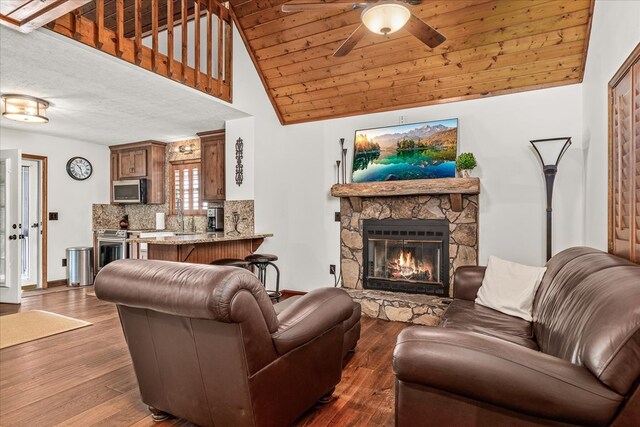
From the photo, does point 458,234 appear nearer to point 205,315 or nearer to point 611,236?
point 611,236

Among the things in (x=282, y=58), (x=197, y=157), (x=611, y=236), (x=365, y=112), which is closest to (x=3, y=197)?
(x=197, y=157)

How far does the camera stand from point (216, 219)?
5.12m

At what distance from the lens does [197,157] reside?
230 inches

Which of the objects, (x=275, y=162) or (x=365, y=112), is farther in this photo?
(x=275, y=162)

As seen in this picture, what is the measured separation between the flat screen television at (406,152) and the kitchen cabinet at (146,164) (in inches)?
140

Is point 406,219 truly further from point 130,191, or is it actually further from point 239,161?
point 130,191

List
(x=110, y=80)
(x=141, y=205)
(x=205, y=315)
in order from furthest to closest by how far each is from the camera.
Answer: (x=141, y=205) → (x=110, y=80) → (x=205, y=315)

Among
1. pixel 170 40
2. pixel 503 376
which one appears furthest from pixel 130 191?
pixel 503 376

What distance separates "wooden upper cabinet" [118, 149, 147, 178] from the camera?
612 centimetres

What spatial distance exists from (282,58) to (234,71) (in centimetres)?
62

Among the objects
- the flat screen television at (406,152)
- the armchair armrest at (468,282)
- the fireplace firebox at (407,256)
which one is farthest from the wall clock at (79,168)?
the armchair armrest at (468,282)

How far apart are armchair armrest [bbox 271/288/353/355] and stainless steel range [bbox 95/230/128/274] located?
4.95 meters

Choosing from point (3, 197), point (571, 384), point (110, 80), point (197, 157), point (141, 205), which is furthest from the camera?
point (141, 205)

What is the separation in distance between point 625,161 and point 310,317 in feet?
7.26
